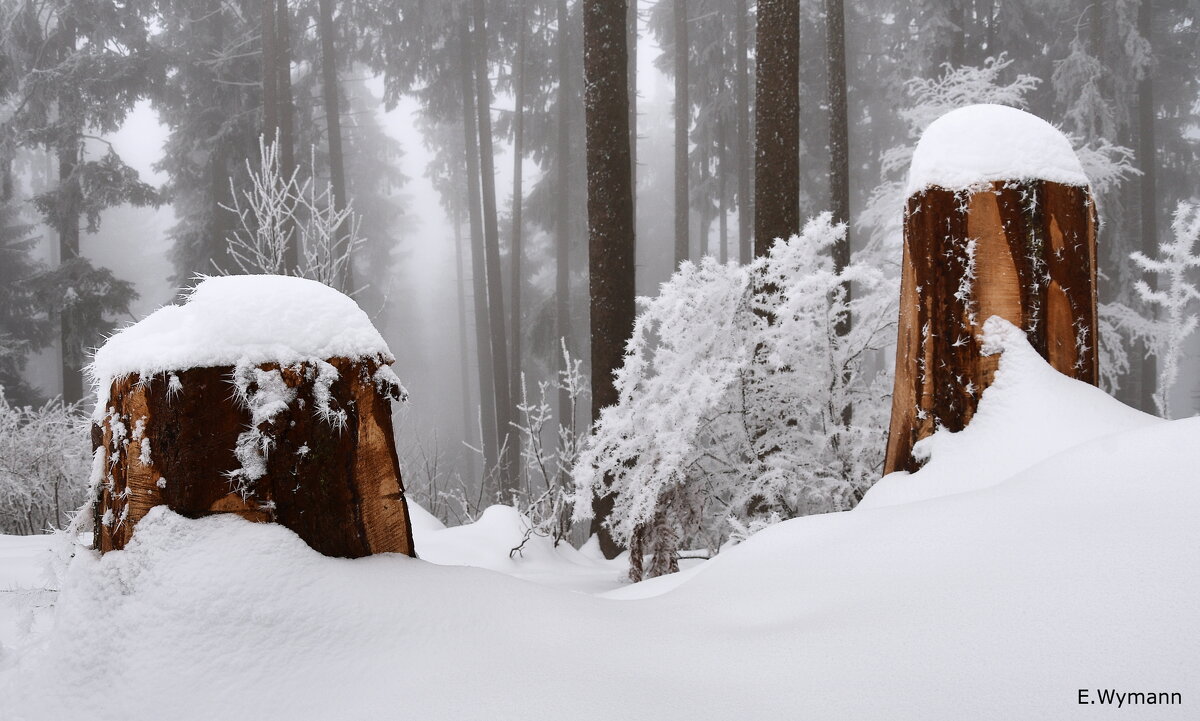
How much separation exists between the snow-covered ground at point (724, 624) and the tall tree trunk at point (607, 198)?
3781mm

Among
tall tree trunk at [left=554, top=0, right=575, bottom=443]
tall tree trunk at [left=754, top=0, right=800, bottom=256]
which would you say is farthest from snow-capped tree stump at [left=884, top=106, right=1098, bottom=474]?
tall tree trunk at [left=554, top=0, right=575, bottom=443]

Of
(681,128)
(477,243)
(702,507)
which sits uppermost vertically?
(681,128)

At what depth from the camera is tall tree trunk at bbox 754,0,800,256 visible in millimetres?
6074

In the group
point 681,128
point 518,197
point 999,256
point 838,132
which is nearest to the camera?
point 999,256

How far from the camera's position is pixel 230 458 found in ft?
7.21

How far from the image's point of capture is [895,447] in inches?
131

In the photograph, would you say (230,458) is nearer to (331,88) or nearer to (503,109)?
(331,88)

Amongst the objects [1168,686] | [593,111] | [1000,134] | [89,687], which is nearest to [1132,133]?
[593,111]

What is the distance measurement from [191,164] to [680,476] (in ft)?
53.0

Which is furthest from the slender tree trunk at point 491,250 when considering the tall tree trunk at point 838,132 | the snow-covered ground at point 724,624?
the snow-covered ground at point 724,624

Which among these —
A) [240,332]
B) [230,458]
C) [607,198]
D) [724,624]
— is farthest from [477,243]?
[724,624]

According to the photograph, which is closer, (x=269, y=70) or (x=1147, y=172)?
(x=269, y=70)

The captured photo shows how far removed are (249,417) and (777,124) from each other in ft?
16.9

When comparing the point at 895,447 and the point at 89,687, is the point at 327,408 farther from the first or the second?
the point at 895,447
